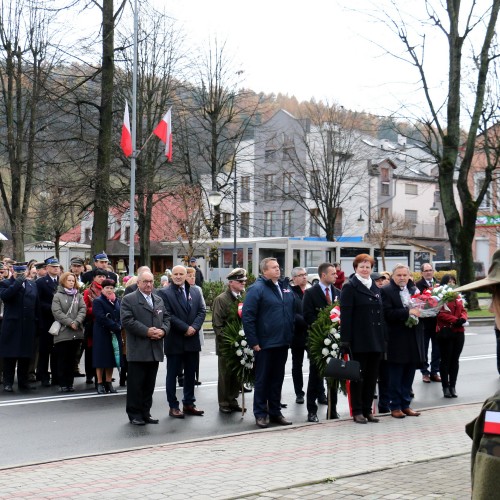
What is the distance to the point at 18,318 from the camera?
46.2ft

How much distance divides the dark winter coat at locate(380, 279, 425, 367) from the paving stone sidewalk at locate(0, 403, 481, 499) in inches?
56.3

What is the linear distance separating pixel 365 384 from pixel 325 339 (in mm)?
799

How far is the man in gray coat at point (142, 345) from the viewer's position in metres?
10.8

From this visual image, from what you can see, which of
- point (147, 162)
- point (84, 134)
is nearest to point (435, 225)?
point (147, 162)

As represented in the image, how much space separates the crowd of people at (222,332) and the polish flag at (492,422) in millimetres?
8185

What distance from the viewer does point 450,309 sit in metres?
13.4

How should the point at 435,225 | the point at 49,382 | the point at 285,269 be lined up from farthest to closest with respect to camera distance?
the point at 435,225 → the point at 285,269 → the point at 49,382

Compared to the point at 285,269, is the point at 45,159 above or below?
above

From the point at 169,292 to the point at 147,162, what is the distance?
27237 mm

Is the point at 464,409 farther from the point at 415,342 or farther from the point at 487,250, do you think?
the point at 487,250

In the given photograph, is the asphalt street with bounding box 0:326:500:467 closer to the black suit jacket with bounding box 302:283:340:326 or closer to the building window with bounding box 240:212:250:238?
the black suit jacket with bounding box 302:283:340:326

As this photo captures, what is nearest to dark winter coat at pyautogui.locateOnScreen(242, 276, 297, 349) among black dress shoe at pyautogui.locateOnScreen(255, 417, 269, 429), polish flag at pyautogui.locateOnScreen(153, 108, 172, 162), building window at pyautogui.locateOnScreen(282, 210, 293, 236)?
black dress shoe at pyautogui.locateOnScreen(255, 417, 269, 429)

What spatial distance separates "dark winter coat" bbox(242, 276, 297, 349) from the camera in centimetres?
1059

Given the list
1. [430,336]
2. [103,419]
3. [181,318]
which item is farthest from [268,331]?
[430,336]
